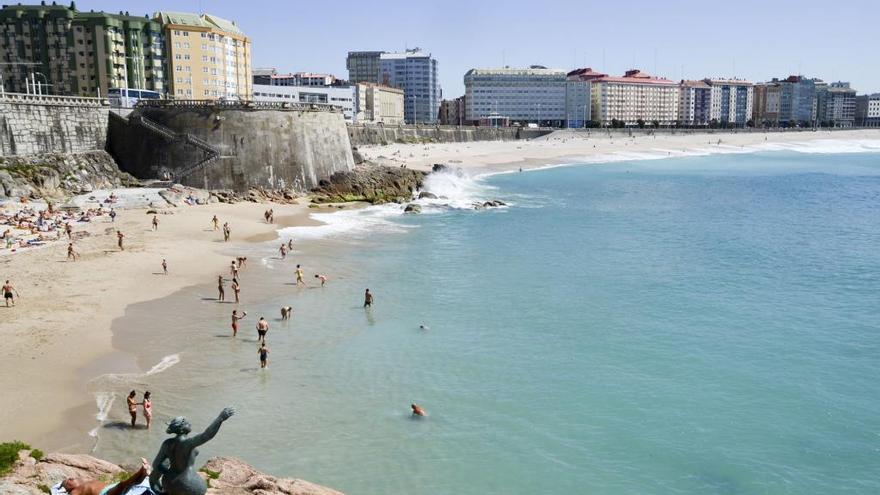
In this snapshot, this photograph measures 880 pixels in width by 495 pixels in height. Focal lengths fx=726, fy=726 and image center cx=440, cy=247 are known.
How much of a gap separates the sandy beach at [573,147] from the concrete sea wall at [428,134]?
3.12 m

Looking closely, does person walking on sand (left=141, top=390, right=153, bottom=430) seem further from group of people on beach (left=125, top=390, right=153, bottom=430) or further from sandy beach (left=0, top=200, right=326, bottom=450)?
sandy beach (left=0, top=200, right=326, bottom=450)

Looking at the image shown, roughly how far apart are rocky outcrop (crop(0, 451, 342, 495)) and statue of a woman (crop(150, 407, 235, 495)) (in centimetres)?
223

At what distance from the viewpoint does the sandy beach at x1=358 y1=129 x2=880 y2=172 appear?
321ft

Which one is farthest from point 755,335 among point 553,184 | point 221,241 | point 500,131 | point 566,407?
point 500,131

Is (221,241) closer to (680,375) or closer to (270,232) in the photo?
(270,232)

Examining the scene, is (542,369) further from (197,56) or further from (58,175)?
(197,56)

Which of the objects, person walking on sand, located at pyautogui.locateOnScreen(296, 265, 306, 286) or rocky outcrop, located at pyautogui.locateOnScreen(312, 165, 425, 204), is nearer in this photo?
person walking on sand, located at pyautogui.locateOnScreen(296, 265, 306, 286)

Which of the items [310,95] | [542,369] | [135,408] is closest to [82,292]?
[135,408]

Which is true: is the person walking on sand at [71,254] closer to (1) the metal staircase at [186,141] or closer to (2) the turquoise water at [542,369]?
(2) the turquoise water at [542,369]

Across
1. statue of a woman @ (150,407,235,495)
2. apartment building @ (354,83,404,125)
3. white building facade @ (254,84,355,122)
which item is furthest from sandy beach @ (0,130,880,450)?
apartment building @ (354,83,404,125)

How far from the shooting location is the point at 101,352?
21500 millimetres

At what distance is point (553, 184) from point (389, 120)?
4100 inches

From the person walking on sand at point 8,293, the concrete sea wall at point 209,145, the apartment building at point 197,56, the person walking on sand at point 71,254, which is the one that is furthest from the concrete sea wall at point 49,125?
the apartment building at point 197,56

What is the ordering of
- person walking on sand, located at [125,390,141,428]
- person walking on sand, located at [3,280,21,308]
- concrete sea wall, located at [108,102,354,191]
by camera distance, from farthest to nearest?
1. concrete sea wall, located at [108,102,354,191]
2. person walking on sand, located at [3,280,21,308]
3. person walking on sand, located at [125,390,141,428]
